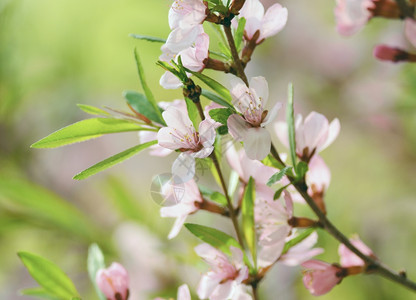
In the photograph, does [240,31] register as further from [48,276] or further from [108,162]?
[48,276]

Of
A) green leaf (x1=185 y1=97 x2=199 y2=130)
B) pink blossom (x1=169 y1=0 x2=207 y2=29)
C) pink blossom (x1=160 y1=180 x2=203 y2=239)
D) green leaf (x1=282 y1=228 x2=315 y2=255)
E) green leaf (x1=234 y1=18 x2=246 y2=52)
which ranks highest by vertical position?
pink blossom (x1=169 y1=0 x2=207 y2=29)

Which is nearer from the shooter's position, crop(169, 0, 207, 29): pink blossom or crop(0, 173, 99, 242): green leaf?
crop(169, 0, 207, 29): pink blossom

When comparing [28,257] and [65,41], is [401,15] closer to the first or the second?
[28,257]

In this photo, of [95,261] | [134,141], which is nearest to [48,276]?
[95,261]

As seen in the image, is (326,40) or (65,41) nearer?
(65,41)

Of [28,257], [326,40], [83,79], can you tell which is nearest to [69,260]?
[83,79]

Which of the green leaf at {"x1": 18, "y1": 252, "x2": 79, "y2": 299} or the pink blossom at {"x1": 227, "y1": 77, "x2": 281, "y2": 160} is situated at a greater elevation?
the pink blossom at {"x1": 227, "y1": 77, "x2": 281, "y2": 160}

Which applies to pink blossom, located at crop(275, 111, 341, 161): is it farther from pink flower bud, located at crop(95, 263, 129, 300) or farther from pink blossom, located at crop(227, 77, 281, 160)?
pink flower bud, located at crop(95, 263, 129, 300)

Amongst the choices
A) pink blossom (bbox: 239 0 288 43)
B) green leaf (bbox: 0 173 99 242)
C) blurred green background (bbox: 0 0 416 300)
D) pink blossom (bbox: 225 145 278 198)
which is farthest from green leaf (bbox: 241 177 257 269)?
green leaf (bbox: 0 173 99 242)
